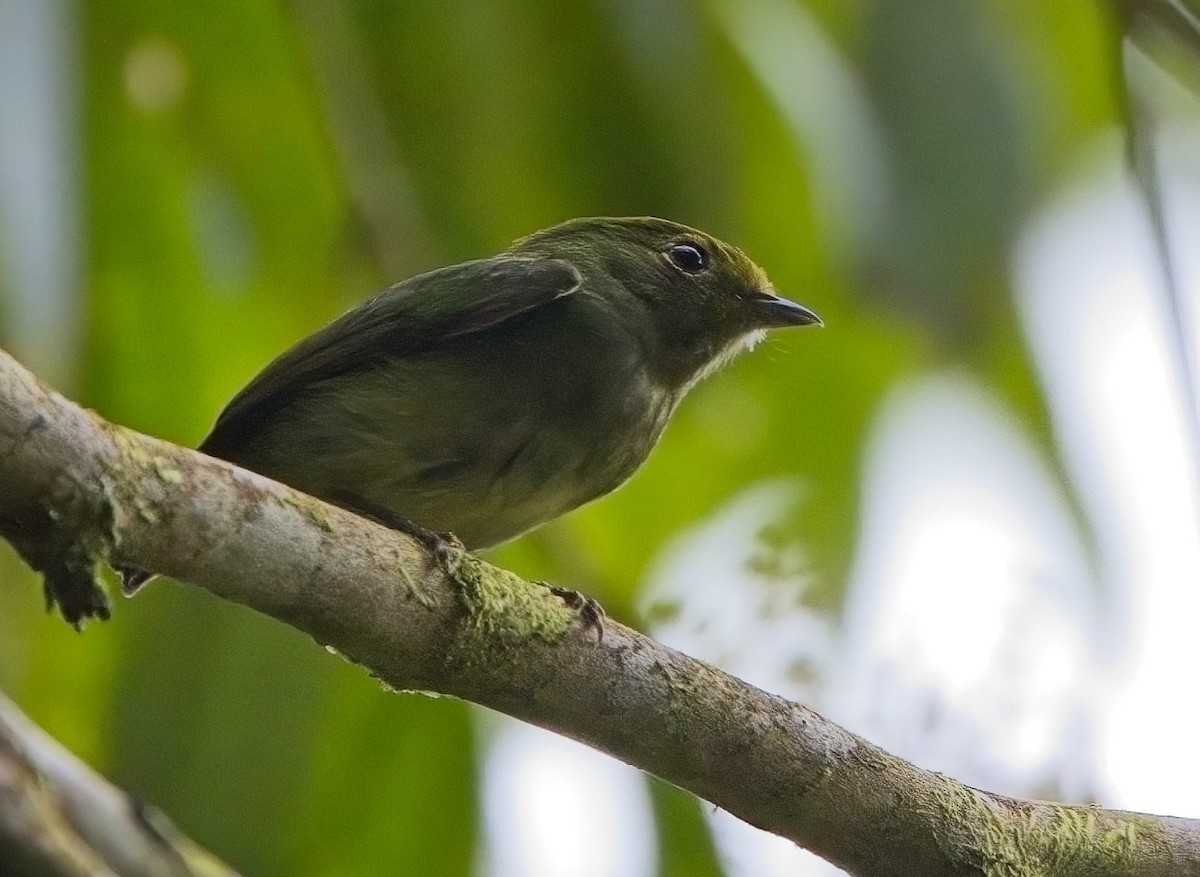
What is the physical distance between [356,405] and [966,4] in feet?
7.59

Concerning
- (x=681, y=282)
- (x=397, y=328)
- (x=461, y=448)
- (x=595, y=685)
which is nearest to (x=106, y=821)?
(x=595, y=685)

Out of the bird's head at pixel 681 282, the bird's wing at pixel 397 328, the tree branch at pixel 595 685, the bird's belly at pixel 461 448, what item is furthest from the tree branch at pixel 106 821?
the bird's head at pixel 681 282

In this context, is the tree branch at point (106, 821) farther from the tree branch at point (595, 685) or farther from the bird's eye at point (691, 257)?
the bird's eye at point (691, 257)

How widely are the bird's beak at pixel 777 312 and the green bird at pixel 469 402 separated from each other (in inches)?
18.0

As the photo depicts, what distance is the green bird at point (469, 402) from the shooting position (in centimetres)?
434

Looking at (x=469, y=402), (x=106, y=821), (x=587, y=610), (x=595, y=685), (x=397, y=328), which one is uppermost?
(x=397, y=328)

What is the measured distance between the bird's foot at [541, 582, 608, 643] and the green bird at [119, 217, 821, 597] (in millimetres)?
595

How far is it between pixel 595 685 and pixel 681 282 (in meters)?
2.19

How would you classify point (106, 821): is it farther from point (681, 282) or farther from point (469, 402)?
point (681, 282)

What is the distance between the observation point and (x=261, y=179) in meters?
5.12

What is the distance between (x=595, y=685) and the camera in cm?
337

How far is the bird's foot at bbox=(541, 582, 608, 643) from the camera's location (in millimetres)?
3420

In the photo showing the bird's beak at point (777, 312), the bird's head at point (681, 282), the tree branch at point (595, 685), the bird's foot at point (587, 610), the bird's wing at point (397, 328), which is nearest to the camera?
the tree branch at point (595, 685)

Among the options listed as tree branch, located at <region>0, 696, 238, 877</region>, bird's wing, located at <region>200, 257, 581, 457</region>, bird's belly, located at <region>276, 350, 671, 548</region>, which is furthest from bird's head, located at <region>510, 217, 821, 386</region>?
tree branch, located at <region>0, 696, 238, 877</region>
